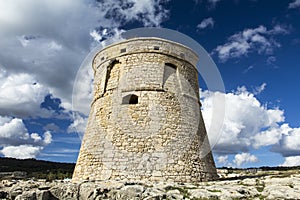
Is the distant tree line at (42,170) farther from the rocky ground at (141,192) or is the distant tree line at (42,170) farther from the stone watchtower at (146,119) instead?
the rocky ground at (141,192)

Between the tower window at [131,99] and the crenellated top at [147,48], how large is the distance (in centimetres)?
235

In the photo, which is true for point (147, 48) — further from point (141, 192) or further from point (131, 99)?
point (141, 192)

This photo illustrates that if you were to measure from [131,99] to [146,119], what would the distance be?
1691mm

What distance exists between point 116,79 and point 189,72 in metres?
4.07

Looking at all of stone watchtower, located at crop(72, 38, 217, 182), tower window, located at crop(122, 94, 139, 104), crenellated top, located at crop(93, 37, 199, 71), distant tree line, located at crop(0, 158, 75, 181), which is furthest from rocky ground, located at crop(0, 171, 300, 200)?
distant tree line, located at crop(0, 158, 75, 181)

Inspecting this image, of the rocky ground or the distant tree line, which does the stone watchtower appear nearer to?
the rocky ground

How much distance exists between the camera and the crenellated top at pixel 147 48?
46.7ft

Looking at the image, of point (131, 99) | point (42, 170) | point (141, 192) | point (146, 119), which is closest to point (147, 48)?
point (131, 99)

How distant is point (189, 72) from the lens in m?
15.2

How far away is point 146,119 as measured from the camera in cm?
1278

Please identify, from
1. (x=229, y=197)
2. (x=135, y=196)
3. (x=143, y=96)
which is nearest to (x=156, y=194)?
(x=135, y=196)

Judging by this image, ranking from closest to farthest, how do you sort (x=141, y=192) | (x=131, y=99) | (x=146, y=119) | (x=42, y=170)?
(x=141, y=192)
(x=146, y=119)
(x=131, y=99)
(x=42, y=170)

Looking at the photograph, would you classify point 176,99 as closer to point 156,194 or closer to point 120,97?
point 120,97

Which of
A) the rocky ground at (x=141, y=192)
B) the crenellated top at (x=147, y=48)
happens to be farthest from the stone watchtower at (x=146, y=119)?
the rocky ground at (x=141, y=192)
